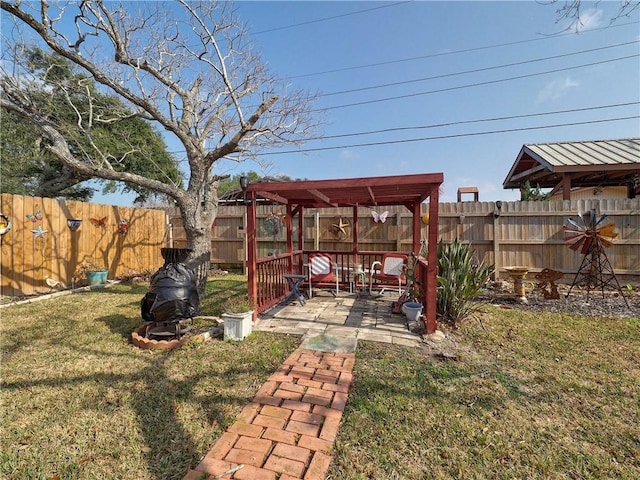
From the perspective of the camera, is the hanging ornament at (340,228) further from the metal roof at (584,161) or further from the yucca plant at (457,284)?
the metal roof at (584,161)

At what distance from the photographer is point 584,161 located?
6.98 meters

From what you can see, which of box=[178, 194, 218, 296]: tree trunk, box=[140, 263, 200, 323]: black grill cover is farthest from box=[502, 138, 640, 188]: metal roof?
box=[140, 263, 200, 323]: black grill cover

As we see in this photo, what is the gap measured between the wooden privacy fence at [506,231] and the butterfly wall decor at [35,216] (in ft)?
16.3

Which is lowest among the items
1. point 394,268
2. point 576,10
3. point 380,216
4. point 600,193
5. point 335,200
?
point 394,268

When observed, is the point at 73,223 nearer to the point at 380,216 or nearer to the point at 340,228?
the point at 340,228

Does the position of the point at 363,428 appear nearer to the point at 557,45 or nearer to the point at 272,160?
the point at 272,160

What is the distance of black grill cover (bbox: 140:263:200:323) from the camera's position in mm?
3463

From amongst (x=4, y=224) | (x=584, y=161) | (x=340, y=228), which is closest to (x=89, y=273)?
(x=4, y=224)

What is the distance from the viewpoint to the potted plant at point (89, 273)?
6.89 metres

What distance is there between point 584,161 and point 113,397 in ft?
31.9

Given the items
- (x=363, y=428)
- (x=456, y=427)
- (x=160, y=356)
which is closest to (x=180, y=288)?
(x=160, y=356)

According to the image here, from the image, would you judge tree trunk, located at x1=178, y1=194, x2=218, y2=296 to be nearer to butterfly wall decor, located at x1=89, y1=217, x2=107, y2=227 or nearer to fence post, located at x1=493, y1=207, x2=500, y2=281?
butterfly wall decor, located at x1=89, y1=217, x2=107, y2=227

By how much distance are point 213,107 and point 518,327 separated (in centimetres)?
755

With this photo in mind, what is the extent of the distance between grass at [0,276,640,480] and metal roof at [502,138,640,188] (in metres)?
4.64
